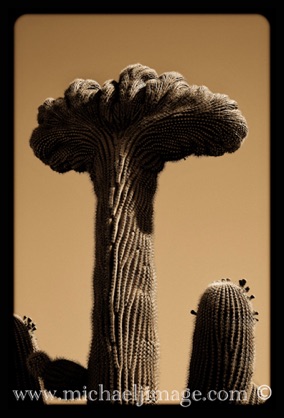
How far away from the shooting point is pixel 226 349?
21.0 ft

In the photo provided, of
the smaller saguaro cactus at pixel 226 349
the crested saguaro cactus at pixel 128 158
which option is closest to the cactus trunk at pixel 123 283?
the crested saguaro cactus at pixel 128 158

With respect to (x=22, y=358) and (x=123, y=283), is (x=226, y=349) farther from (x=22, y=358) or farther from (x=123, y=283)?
(x=22, y=358)

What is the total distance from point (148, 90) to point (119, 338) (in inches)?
73.0

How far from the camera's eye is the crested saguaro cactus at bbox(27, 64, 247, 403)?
21.5 feet

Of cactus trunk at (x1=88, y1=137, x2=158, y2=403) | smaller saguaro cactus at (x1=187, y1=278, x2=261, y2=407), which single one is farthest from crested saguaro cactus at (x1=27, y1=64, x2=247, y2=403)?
smaller saguaro cactus at (x1=187, y1=278, x2=261, y2=407)

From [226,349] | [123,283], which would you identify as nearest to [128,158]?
[123,283]

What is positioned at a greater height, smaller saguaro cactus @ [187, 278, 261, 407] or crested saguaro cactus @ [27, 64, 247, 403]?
crested saguaro cactus @ [27, 64, 247, 403]

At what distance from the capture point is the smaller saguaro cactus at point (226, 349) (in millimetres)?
6398

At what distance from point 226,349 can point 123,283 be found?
0.85 m

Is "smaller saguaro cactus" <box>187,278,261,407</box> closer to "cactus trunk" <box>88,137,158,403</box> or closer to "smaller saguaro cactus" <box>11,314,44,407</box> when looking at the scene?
"cactus trunk" <box>88,137,158,403</box>

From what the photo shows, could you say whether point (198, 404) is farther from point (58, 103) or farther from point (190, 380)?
point (58, 103)

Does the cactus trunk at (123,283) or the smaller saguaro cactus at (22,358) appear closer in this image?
the cactus trunk at (123,283)

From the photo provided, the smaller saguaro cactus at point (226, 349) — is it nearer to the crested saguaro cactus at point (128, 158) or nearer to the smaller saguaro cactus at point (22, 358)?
the crested saguaro cactus at point (128, 158)

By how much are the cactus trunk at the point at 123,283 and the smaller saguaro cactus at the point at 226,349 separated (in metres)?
0.36
